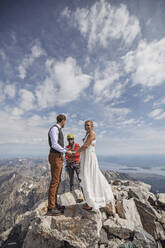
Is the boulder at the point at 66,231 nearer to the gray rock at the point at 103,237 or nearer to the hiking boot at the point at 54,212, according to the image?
the hiking boot at the point at 54,212

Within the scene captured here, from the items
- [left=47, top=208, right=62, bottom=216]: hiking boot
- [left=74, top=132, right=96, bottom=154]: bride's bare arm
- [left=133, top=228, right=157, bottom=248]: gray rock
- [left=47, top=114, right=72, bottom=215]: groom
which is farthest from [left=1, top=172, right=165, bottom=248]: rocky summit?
[left=74, top=132, right=96, bottom=154]: bride's bare arm

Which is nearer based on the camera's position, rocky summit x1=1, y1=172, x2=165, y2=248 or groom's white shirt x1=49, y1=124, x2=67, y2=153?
rocky summit x1=1, y1=172, x2=165, y2=248

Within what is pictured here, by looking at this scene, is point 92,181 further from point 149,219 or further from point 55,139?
point 149,219

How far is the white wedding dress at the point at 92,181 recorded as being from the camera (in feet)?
19.7

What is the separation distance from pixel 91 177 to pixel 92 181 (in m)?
0.21

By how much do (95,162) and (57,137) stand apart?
Result: 7.82 ft

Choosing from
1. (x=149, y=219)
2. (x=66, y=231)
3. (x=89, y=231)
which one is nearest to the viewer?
(x=89, y=231)

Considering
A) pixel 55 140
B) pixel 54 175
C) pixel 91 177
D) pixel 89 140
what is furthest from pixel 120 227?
pixel 55 140

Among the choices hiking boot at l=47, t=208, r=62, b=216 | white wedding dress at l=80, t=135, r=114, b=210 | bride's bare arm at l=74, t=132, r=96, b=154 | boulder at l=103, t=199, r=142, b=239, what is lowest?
boulder at l=103, t=199, r=142, b=239

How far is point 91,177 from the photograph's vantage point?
624 centimetres

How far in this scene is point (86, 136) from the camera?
6582mm

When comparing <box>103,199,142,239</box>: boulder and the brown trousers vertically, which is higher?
the brown trousers

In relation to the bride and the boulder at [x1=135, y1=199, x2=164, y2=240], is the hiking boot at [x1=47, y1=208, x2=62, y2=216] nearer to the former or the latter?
the bride

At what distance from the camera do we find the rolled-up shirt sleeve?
6.19 meters
